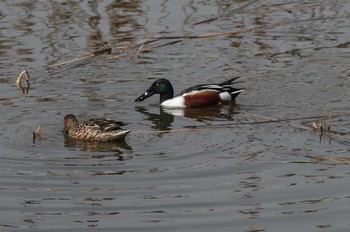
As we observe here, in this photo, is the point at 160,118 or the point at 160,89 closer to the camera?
the point at 160,118

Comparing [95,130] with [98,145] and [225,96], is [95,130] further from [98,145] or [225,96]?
[225,96]

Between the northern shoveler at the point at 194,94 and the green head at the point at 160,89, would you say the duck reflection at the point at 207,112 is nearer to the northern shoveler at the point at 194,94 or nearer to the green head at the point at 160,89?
the northern shoveler at the point at 194,94

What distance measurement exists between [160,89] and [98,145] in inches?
88.1

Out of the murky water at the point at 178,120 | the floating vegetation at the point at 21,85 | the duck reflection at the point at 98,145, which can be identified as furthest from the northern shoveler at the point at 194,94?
the duck reflection at the point at 98,145

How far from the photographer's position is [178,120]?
43.3 feet

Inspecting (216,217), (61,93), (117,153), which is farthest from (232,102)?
(216,217)

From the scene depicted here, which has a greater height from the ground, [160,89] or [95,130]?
[160,89]

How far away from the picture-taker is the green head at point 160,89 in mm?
13789

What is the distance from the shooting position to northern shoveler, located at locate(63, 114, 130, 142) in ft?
38.6

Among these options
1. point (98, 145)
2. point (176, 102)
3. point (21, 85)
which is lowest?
point (98, 145)

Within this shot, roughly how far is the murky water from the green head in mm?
152

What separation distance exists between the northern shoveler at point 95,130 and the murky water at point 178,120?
119 mm

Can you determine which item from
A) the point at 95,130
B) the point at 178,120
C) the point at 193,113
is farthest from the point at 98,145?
the point at 193,113

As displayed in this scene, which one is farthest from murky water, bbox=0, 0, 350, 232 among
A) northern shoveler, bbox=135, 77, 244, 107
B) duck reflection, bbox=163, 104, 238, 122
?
northern shoveler, bbox=135, 77, 244, 107
